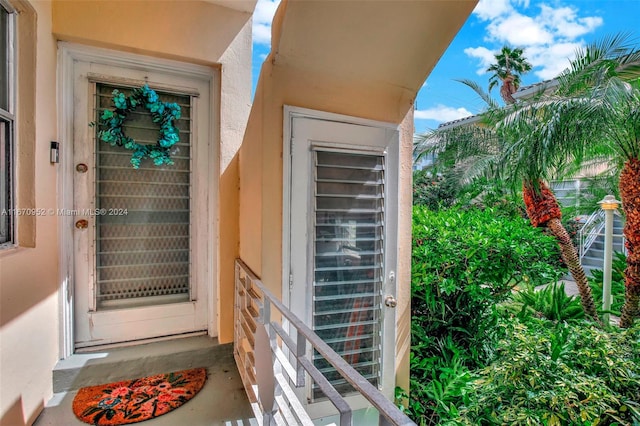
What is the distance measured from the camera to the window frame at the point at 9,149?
145 cm

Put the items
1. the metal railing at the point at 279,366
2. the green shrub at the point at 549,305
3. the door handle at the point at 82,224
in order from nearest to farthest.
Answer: the metal railing at the point at 279,366 < the door handle at the point at 82,224 < the green shrub at the point at 549,305

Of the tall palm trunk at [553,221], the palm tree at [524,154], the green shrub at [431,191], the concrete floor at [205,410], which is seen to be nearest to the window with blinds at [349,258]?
the concrete floor at [205,410]

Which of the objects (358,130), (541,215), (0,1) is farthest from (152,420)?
(541,215)

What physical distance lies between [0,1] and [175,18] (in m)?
1.05

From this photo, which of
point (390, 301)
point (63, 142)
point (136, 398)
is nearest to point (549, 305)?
point (390, 301)

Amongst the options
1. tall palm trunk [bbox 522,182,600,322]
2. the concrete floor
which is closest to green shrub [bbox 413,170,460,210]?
tall palm trunk [bbox 522,182,600,322]

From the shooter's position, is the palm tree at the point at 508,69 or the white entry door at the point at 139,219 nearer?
the white entry door at the point at 139,219

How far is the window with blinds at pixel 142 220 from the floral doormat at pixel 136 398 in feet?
1.86

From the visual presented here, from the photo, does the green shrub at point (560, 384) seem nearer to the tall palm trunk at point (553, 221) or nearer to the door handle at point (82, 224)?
the tall palm trunk at point (553, 221)

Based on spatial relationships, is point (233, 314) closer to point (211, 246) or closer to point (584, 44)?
point (211, 246)

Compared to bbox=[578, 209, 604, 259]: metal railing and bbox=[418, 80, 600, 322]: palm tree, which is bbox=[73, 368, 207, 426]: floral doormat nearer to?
bbox=[418, 80, 600, 322]: palm tree

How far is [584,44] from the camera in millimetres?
4062

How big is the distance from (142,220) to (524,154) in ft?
15.7

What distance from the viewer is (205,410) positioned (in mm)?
1754
